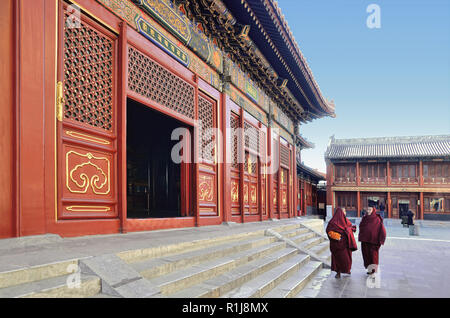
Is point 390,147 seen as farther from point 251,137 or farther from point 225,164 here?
point 225,164

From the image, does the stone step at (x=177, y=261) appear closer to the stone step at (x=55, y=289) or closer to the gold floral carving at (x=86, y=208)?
the stone step at (x=55, y=289)

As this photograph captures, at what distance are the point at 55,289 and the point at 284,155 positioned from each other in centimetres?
1225

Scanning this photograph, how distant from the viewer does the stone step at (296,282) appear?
13.0ft

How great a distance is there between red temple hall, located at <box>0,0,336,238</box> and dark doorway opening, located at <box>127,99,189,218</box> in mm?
36

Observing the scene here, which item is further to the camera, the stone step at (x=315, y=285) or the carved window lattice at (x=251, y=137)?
the carved window lattice at (x=251, y=137)

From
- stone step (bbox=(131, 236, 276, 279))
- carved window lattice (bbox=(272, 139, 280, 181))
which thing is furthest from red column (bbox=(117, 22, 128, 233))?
carved window lattice (bbox=(272, 139, 280, 181))

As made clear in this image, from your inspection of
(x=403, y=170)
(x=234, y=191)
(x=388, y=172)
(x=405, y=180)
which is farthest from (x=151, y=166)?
(x=403, y=170)

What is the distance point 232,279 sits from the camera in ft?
11.7

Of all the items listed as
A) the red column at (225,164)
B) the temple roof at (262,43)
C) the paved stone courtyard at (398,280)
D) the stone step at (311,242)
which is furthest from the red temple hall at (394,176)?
the red column at (225,164)

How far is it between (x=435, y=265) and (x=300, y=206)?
16783mm

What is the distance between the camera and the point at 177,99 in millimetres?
6289

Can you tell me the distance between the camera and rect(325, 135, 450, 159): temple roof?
26.7 m

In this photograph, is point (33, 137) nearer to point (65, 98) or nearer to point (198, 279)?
point (65, 98)

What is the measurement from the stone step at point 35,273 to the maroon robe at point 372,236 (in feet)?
15.5
